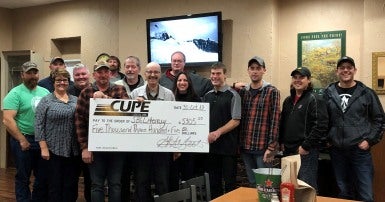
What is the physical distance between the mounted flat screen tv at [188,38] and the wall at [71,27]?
1083 millimetres

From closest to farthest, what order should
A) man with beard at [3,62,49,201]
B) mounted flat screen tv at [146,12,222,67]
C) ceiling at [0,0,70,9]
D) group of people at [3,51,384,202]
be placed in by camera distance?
group of people at [3,51,384,202] < man with beard at [3,62,49,201] < mounted flat screen tv at [146,12,222,67] < ceiling at [0,0,70,9]

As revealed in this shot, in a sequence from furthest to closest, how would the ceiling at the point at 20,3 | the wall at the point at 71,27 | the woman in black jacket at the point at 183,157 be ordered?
the ceiling at the point at 20,3
the wall at the point at 71,27
the woman in black jacket at the point at 183,157

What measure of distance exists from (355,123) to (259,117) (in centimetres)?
82

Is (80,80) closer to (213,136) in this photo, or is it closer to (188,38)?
(213,136)

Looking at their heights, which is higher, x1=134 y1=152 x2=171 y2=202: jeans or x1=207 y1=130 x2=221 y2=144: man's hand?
x1=207 y1=130 x2=221 y2=144: man's hand

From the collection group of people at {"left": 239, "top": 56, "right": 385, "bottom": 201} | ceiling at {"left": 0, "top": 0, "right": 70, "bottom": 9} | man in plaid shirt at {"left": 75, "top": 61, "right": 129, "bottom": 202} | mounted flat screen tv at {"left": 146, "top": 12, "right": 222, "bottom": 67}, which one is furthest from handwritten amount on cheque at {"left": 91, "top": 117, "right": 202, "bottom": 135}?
ceiling at {"left": 0, "top": 0, "right": 70, "bottom": 9}

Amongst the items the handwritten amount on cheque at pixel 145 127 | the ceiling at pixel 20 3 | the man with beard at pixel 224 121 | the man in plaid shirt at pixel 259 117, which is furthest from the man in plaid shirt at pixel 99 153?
the ceiling at pixel 20 3

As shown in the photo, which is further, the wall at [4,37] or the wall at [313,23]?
the wall at [4,37]

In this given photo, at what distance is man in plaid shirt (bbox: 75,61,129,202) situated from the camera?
3.29 metres

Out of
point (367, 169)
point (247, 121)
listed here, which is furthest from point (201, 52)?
point (367, 169)

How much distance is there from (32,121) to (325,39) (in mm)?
3320

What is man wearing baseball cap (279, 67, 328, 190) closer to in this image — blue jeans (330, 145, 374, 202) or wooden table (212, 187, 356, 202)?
blue jeans (330, 145, 374, 202)

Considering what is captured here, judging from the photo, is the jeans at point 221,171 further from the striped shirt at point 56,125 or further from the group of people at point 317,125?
the striped shirt at point 56,125

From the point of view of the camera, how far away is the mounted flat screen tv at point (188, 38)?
202 inches
